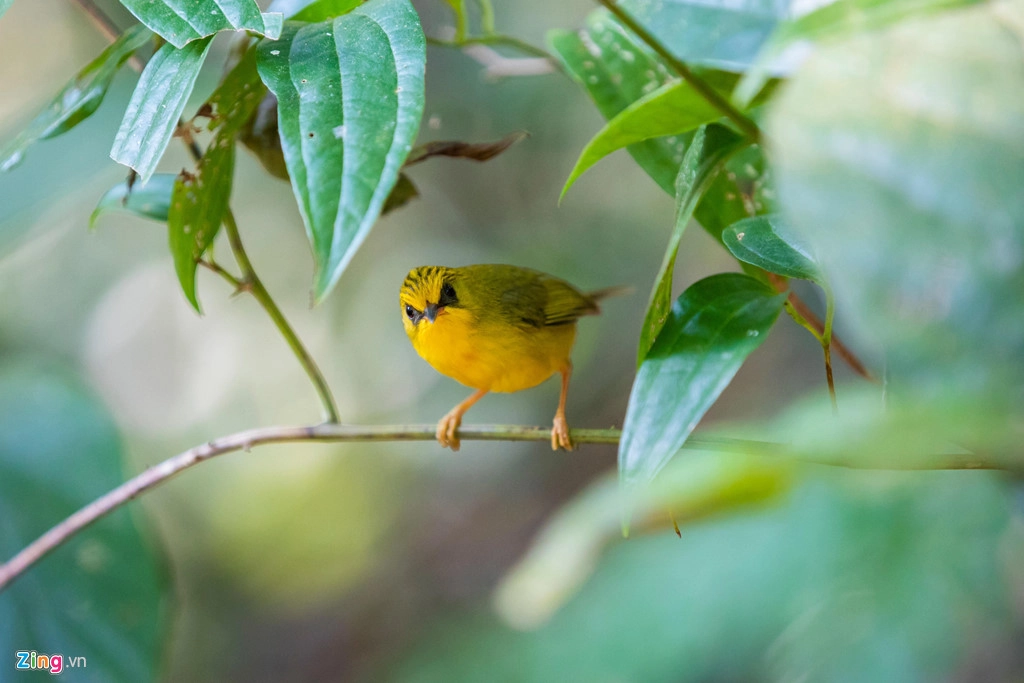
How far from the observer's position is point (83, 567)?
2324mm

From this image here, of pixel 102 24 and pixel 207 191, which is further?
pixel 102 24

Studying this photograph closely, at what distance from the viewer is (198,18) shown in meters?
1.08

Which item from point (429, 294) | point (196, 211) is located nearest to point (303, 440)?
point (196, 211)

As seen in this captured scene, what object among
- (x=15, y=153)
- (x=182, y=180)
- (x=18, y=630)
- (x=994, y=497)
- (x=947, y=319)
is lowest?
(x=994, y=497)

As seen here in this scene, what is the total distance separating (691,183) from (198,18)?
2.47ft

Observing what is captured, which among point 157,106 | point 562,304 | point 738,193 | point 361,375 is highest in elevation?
point 157,106

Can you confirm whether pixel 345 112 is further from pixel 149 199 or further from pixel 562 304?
pixel 562 304

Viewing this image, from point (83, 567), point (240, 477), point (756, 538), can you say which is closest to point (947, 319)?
point (756, 538)

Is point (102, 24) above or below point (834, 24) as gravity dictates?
above

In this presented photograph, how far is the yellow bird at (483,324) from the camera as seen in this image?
8.08 feet

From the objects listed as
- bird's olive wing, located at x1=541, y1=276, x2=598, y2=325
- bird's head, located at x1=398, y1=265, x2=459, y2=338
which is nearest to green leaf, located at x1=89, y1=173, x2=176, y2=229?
bird's head, located at x1=398, y1=265, x2=459, y2=338

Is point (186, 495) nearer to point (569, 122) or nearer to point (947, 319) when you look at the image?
point (569, 122)

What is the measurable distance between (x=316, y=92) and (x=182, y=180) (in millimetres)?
502

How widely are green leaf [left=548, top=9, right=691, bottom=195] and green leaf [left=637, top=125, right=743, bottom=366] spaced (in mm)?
347
